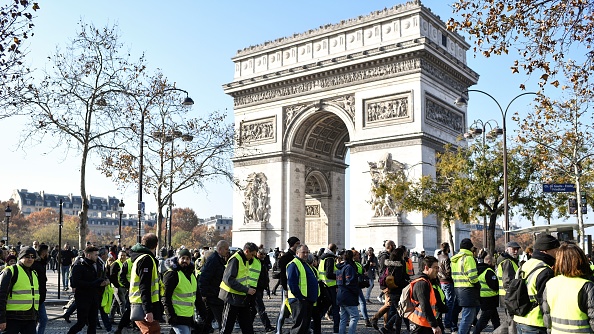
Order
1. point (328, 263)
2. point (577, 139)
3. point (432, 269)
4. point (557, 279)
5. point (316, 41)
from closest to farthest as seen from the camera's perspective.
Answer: point (557, 279) < point (432, 269) < point (328, 263) < point (577, 139) < point (316, 41)

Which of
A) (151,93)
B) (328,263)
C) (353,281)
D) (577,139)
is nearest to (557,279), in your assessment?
(353,281)

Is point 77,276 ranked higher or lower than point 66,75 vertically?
lower

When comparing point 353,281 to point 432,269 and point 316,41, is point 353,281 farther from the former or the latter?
point 316,41

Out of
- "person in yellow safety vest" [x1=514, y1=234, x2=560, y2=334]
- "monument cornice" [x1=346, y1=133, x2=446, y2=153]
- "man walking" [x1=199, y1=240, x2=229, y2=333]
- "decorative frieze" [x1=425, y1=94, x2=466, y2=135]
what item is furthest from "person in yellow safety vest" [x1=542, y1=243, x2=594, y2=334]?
"decorative frieze" [x1=425, y1=94, x2=466, y2=135]

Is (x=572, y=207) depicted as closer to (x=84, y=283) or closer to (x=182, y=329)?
(x=84, y=283)

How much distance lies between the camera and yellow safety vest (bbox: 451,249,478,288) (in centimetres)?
1004

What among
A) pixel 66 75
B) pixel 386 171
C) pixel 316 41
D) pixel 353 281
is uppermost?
pixel 316 41

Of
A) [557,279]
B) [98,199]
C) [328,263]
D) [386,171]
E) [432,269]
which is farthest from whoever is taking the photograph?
[98,199]

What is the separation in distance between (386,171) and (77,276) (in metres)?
23.0

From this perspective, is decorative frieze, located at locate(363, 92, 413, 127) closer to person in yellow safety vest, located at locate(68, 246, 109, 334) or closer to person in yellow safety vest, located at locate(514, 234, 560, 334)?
person in yellow safety vest, located at locate(68, 246, 109, 334)

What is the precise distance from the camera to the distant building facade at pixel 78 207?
13500 cm

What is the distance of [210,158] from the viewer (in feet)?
86.5

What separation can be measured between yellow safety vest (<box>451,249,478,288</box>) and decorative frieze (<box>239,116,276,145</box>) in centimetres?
2699

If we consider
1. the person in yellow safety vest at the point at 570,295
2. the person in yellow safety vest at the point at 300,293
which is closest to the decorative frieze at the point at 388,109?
the person in yellow safety vest at the point at 300,293
